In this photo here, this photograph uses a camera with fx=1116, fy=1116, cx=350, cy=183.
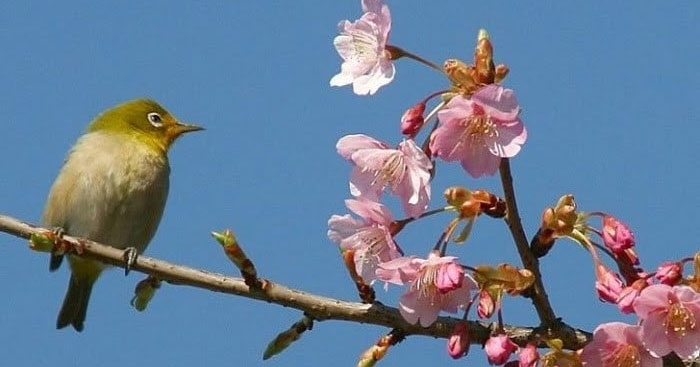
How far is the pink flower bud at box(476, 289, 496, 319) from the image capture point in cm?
359

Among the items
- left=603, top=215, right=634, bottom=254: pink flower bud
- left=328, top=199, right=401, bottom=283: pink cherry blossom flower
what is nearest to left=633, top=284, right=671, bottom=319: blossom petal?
left=603, top=215, right=634, bottom=254: pink flower bud

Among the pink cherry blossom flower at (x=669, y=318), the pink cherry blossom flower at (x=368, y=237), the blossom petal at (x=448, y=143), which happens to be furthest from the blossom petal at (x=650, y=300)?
the pink cherry blossom flower at (x=368, y=237)

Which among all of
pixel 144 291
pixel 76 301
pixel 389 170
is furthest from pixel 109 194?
pixel 389 170

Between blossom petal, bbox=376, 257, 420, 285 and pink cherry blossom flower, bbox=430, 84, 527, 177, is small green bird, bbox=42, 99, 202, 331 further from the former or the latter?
pink cherry blossom flower, bbox=430, 84, 527, 177

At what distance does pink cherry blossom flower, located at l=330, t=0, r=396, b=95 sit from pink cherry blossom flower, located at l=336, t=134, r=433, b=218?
0.19m

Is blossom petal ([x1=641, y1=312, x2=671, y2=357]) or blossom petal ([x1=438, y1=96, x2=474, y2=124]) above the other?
blossom petal ([x1=438, y1=96, x2=474, y2=124])

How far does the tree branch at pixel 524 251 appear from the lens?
351 cm

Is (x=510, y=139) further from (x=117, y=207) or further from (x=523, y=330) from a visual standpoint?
(x=117, y=207)

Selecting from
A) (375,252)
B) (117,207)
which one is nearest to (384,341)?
(375,252)

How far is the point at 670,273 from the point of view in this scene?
3398 mm

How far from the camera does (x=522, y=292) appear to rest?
3625mm

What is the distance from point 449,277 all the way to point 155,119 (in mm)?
7626

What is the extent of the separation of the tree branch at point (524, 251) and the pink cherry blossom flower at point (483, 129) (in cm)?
5

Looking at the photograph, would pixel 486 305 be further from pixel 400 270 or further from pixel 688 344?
pixel 688 344
